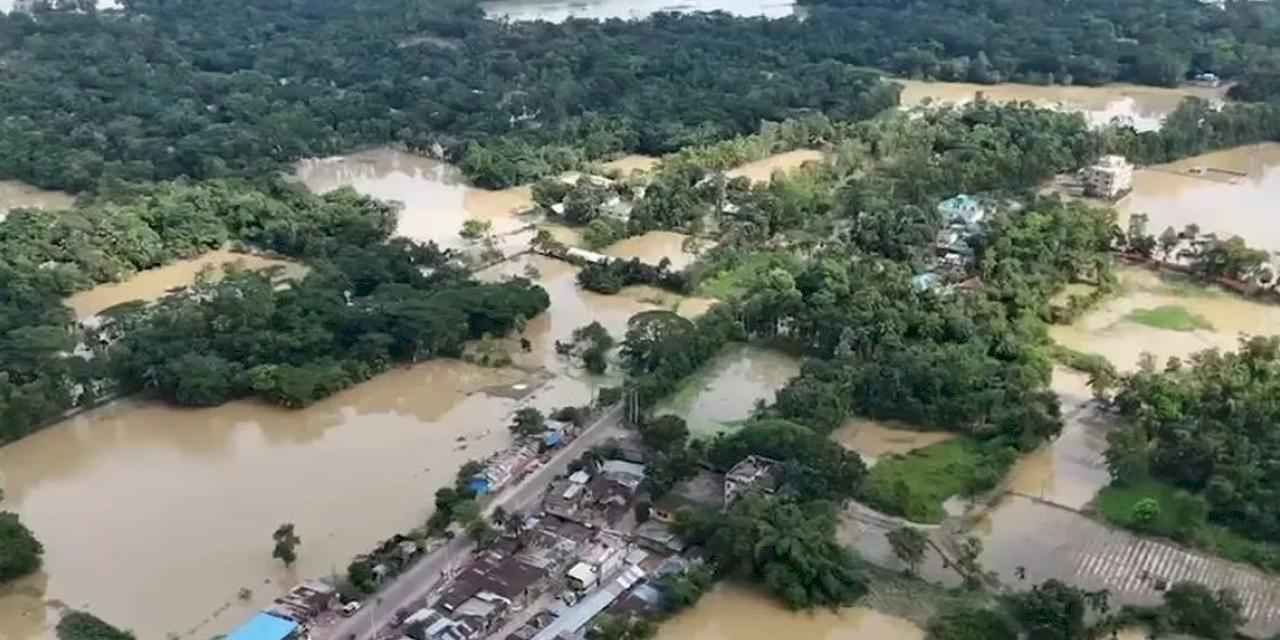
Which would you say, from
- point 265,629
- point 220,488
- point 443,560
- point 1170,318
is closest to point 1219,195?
point 1170,318

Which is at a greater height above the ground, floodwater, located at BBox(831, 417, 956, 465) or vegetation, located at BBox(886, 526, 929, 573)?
vegetation, located at BBox(886, 526, 929, 573)

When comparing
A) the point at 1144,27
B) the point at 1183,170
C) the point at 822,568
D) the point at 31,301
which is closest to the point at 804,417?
the point at 822,568

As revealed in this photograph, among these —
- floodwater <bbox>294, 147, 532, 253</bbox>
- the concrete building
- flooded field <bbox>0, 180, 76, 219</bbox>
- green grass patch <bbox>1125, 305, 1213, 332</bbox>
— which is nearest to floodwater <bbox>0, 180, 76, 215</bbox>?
flooded field <bbox>0, 180, 76, 219</bbox>

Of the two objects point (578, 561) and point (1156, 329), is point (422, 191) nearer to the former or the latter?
point (1156, 329)

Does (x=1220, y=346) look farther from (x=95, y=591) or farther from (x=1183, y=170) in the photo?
(x=95, y=591)

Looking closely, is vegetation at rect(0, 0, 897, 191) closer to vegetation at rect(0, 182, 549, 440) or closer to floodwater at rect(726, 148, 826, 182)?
floodwater at rect(726, 148, 826, 182)

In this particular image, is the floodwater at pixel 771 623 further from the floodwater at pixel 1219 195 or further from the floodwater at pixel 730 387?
the floodwater at pixel 1219 195
